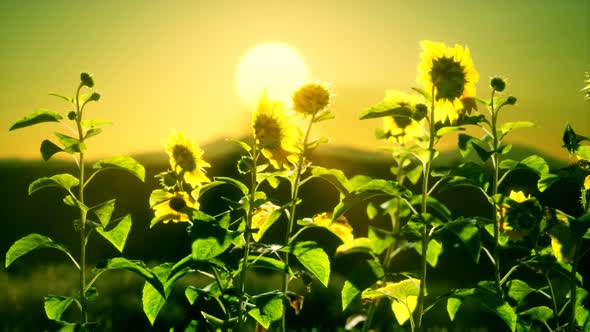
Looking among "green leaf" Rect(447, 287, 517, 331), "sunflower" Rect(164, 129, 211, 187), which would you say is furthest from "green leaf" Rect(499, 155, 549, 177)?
"sunflower" Rect(164, 129, 211, 187)

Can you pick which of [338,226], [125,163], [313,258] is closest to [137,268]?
[125,163]

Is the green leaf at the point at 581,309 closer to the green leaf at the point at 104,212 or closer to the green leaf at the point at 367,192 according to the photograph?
the green leaf at the point at 367,192

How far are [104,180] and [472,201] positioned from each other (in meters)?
3.58

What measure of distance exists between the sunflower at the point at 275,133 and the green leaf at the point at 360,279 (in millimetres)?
372

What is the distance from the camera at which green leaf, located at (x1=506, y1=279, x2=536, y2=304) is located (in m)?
1.95

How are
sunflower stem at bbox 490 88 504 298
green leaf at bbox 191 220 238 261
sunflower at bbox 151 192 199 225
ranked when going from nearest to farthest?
green leaf at bbox 191 220 238 261
sunflower at bbox 151 192 199 225
sunflower stem at bbox 490 88 504 298

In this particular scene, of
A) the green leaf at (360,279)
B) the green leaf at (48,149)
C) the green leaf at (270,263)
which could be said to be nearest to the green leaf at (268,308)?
the green leaf at (270,263)

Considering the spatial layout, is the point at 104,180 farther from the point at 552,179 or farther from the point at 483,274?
the point at 552,179

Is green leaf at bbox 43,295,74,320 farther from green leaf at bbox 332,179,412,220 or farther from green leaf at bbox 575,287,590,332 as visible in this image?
green leaf at bbox 575,287,590,332

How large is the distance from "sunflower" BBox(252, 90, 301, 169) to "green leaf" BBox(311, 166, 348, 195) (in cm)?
10

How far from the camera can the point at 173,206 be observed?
1.71 m

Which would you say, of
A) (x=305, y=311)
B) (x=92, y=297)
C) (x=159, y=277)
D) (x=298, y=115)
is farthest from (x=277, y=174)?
(x=305, y=311)

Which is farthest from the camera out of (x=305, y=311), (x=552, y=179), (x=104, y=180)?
(x=104, y=180)

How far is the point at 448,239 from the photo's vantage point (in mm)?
1736
